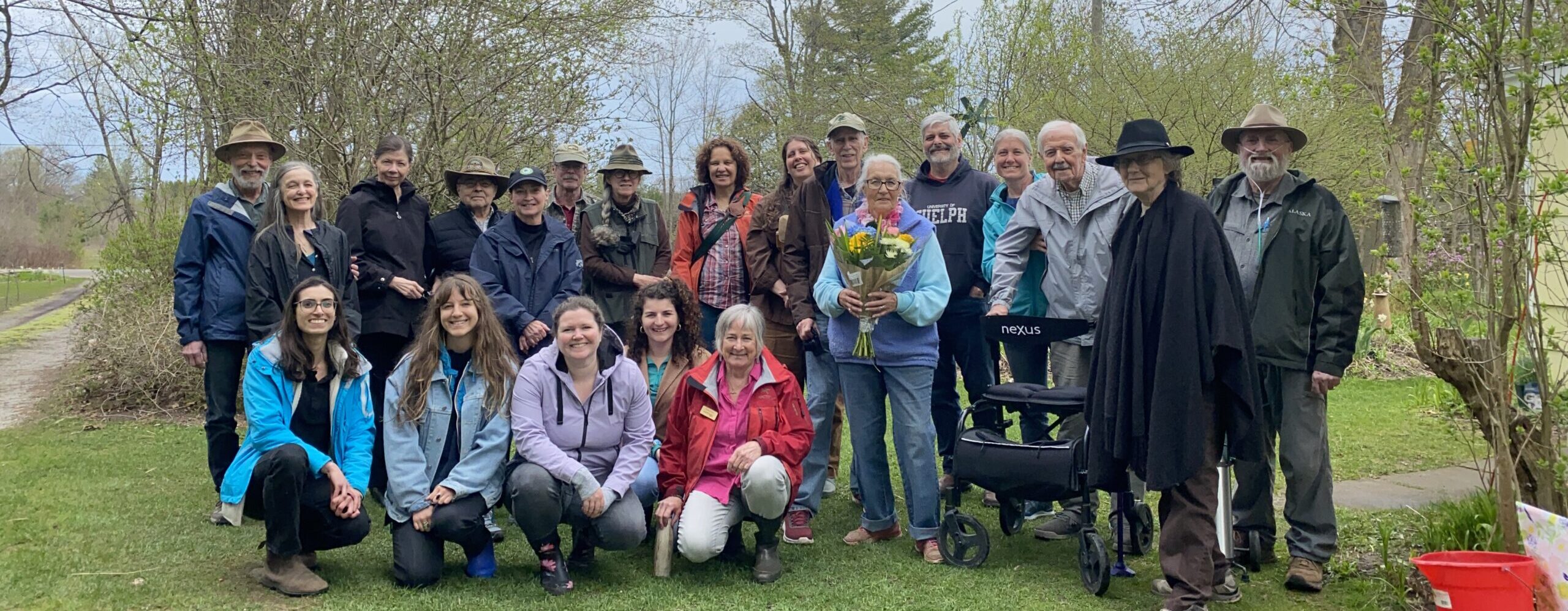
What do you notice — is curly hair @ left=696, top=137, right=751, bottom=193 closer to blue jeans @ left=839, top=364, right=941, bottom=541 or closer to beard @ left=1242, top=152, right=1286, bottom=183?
blue jeans @ left=839, top=364, right=941, bottom=541

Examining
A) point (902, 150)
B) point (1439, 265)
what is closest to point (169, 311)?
point (1439, 265)

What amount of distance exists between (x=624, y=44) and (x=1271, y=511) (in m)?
6.76

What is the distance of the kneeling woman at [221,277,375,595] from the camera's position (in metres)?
4.07

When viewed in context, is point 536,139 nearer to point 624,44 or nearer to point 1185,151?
point 624,44

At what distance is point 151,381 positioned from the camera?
9.03m

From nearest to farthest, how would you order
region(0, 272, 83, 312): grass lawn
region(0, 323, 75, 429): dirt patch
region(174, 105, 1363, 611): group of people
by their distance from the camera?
region(174, 105, 1363, 611): group of people
region(0, 323, 75, 429): dirt patch
region(0, 272, 83, 312): grass lawn

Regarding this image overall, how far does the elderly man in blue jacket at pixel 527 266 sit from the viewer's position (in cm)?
543

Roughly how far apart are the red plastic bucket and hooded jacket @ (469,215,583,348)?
3997 millimetres

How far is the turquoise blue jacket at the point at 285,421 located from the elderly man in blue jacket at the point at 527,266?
3.37 feet

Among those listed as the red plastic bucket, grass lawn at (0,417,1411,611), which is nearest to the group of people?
grass lawn at (0,417,1411,611)

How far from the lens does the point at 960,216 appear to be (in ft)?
17.9

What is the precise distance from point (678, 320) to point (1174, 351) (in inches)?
90.8

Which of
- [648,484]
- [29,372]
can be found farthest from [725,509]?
[29,372]

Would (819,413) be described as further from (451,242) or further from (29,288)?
(29,288)
